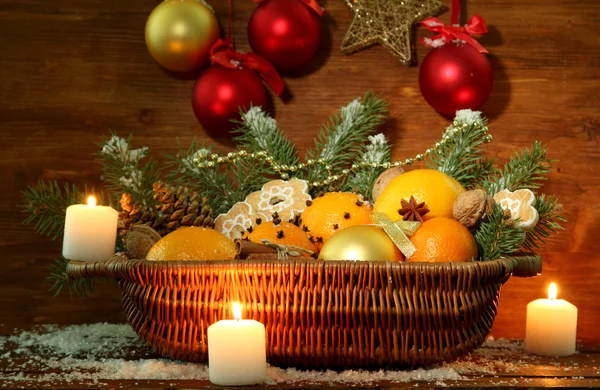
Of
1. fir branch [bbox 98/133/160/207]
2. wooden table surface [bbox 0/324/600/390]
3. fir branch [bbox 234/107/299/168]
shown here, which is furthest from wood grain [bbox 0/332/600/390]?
fir branch [bbox 234/107/299/168]

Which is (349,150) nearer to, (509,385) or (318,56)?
(318,56)

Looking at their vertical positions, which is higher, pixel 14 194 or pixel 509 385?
pixel 14 194

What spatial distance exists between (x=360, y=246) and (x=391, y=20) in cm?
53

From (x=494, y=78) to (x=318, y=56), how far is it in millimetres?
306

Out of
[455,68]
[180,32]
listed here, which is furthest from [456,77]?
[180,32]

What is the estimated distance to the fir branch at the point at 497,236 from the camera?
0.91m

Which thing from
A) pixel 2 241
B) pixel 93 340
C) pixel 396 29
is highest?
pixel 396 29

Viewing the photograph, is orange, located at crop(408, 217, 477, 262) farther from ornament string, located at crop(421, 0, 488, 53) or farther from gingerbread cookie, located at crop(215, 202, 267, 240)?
ornament string, located at crop(421, 0, 488, 53)

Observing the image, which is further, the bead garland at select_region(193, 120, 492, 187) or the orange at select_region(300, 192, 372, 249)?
the bead garland at select_region(193, 120, 492, 187)

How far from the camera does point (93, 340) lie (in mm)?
1087

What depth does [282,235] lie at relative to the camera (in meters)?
0.94

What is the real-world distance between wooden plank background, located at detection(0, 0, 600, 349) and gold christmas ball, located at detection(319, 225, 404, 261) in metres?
0.40

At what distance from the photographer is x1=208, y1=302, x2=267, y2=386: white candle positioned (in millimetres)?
777

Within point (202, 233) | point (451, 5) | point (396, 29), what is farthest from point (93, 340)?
point (451, 5)
